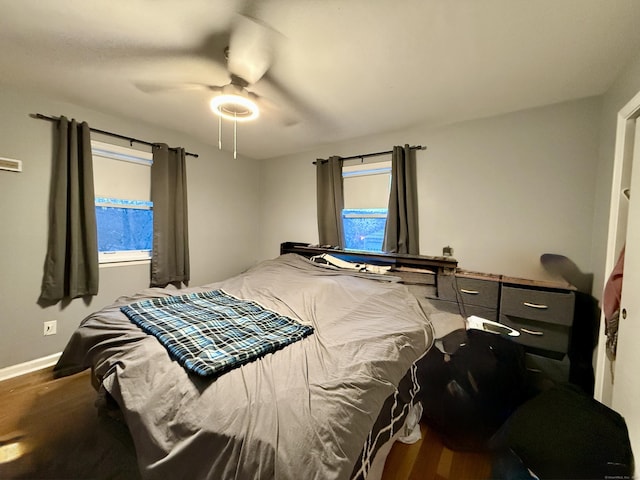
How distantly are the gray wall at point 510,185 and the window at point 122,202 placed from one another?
2496 millimetres

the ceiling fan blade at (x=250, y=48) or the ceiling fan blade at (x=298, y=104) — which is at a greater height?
the ceiling fan blade at (x=298, y=104)

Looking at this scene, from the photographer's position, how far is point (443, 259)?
241cm

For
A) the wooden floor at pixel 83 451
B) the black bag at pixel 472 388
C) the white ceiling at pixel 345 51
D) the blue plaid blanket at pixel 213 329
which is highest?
the white ceiling at pixel 345 51

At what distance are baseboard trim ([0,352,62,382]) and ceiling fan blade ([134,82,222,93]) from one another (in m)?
2.48

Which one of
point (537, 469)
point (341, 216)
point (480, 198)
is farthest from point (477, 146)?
point (537, 469)

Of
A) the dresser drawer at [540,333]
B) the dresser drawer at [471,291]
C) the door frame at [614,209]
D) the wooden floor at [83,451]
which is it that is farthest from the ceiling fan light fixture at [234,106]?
the dresser drawer at [540,333]

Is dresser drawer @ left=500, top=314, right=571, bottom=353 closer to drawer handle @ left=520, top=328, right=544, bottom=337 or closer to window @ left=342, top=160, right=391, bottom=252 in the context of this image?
drawer handle @ left=520, top=328, right=544, bottom=337

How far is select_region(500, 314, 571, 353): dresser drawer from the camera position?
1.83 metres

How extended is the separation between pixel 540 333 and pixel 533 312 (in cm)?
15

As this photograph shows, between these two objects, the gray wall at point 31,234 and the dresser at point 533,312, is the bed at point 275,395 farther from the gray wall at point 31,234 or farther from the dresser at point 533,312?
the gray wall at point 31,234

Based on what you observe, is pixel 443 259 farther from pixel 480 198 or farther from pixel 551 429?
pixel 551 429

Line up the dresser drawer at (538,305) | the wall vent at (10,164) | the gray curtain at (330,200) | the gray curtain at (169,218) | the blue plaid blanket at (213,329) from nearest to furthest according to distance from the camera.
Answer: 1. the blue plaid blanket at (213,329)
2. the dresser drawer at (538,305)
3. the wall vent at (10,164)
4. the gray curtain at (169,218)
5. the gray curtain at (330,200)

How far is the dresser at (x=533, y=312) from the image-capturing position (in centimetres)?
183

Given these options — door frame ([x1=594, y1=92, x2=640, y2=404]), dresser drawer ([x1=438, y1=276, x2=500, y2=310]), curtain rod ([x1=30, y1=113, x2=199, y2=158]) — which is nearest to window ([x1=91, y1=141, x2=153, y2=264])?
curtain rod ([x1=30, y1=113, x2=199, y2=158])
